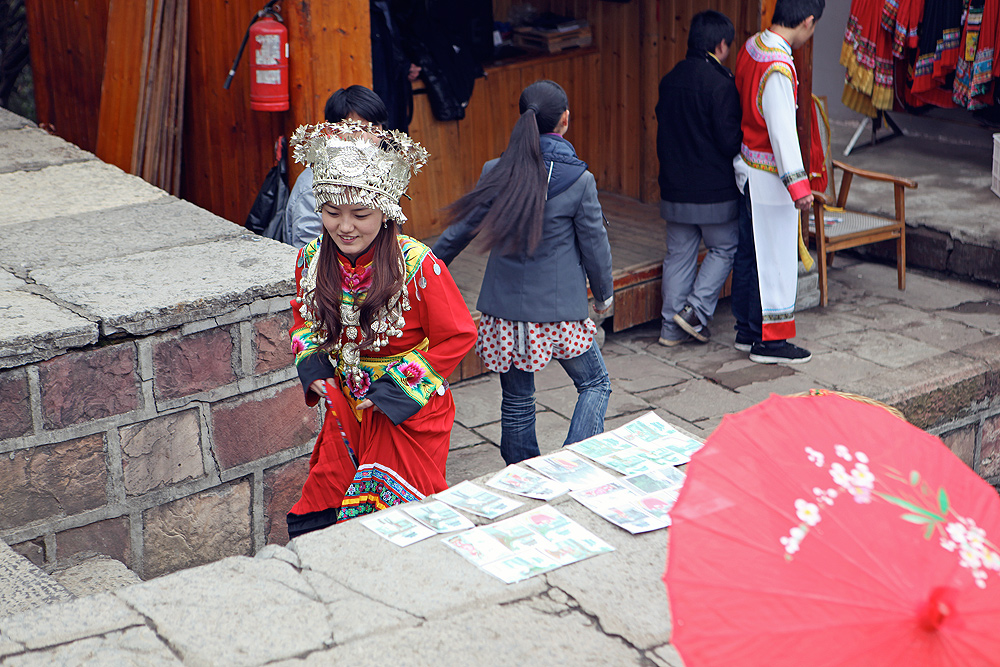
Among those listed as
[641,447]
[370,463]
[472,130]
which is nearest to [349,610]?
[370,463]

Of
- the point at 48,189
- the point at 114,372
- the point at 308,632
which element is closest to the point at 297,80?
the point at 48,189

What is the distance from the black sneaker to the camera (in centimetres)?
549

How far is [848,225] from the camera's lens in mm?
6492

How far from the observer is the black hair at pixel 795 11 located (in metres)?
5.24

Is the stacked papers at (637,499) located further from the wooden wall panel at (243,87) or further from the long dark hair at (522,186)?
the wooden wall panel at (243,87)

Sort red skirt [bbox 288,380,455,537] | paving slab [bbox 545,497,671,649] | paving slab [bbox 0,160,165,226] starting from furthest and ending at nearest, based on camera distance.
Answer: paving slab [bbox 0,160,165,226], red skirt [bbox 288,380,455,537], paving slab [bbox 545,497,671,649]

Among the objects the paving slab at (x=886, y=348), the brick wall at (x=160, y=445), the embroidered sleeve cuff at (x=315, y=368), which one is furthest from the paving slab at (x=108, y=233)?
the paving slab at (x=886, y=348)

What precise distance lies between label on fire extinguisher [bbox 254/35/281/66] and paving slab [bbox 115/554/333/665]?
2716 millimetres

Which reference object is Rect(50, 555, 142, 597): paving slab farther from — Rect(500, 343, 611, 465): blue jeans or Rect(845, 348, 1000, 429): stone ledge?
Rect(845, 348, 1000, 429): stone ledge

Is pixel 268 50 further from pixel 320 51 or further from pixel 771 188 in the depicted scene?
pixel 771 188

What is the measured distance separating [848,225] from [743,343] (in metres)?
1.34

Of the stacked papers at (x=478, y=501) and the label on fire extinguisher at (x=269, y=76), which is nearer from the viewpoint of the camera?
the stacked papers at (x=478, y=501)

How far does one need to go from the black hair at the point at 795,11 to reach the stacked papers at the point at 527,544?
11.8 feet

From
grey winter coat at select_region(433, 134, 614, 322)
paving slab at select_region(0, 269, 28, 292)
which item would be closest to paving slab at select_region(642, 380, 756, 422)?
grey winter coat at select_region(433, 134, 614, 322)
